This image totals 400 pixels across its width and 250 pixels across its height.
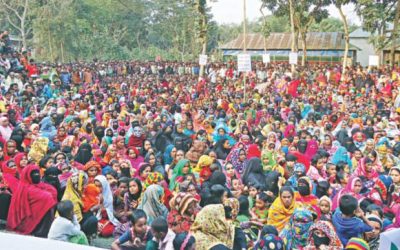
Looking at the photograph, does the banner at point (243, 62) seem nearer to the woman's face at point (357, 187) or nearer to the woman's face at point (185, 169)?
the woman's face at point (185, 169)


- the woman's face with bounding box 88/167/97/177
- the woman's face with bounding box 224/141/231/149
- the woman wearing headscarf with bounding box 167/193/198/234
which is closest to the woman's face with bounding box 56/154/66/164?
the woman's face with bounding box 88/167/97/177

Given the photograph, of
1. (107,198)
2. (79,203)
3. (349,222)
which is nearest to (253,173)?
(107,198)

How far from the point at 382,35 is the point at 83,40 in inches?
738

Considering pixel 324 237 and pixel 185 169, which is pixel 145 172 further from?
pixel 324 237

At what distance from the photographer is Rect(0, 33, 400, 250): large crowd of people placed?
4289 millimetres

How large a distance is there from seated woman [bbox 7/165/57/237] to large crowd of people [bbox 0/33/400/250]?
0.01m

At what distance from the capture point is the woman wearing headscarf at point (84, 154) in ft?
23.2

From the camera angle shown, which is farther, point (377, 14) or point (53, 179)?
point (377, 14)

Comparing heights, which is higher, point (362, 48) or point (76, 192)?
point (362, 48)

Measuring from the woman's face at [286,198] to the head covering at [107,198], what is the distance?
1946 mm

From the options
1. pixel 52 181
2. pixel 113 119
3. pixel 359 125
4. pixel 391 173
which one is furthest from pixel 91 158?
pixel 359 125

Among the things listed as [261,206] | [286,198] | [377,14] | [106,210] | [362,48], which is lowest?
[106,210]

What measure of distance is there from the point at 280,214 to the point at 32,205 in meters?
2.52

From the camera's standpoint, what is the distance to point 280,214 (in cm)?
489
